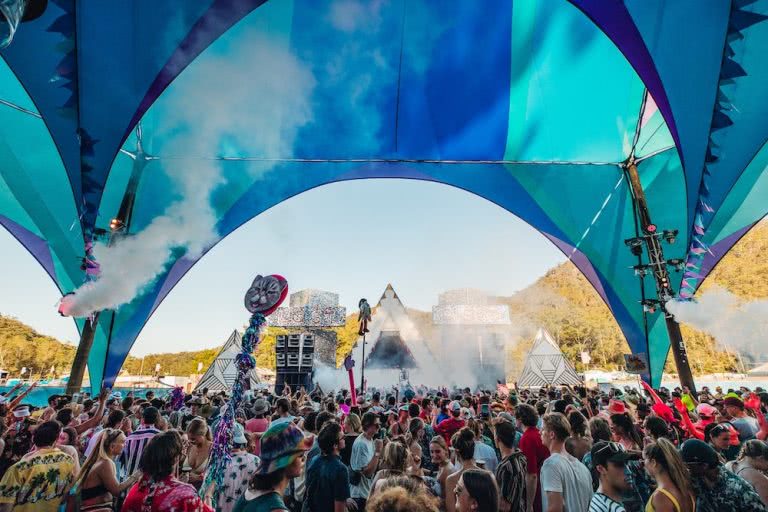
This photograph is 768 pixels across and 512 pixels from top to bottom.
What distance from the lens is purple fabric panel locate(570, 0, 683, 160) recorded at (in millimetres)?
7086

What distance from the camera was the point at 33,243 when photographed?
428 inches

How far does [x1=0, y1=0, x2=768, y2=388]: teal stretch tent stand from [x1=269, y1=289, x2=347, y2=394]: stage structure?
1398 centimetres

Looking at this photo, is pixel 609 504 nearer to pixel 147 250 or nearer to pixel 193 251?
pixel 147 250

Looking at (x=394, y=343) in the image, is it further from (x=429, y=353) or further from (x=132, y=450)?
(x=132, y=450)

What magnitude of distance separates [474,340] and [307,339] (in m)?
14.0

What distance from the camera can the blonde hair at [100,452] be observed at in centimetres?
261

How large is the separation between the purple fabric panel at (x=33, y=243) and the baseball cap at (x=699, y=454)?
14.5 metres

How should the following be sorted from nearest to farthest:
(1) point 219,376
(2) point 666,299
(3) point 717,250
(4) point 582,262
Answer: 1. (2) point 666,299
2. (3) point 717,250
3. (4) point 582,262
4. (1) point 219,376

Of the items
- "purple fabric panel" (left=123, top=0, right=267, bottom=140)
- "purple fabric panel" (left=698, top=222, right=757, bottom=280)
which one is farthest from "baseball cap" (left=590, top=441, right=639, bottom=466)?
"purple fabric panel" (left=698, top=222, right=757, bottom=280)

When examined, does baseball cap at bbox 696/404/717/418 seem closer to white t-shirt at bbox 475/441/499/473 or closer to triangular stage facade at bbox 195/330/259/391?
white t-shirt at bbox 475/441/499/473

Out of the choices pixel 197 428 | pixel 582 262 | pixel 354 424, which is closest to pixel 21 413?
pixel 197 428

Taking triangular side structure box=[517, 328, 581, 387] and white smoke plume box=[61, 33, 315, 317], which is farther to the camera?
triangular side structure box=[517, 328, 581, 387]

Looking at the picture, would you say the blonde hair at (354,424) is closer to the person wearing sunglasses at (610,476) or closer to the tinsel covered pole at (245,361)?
the tinsel covered pole at (245,361)

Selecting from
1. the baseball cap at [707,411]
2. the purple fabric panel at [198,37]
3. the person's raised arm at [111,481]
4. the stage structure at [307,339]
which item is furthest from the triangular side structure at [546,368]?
the person's raised arm at [111,481]
